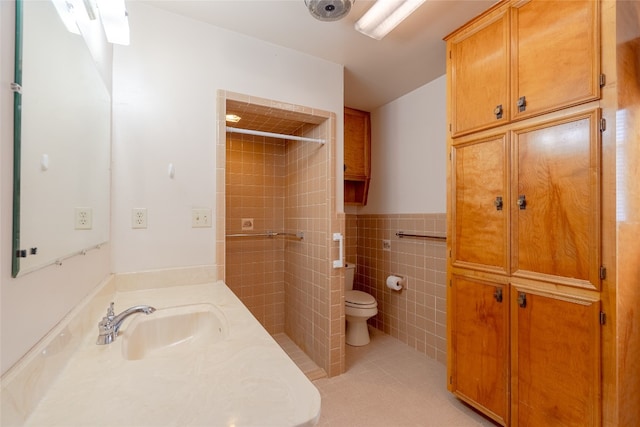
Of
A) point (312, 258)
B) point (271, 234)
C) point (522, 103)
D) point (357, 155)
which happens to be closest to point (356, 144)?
point (357, 155)

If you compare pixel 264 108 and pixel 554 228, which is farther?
pixel 264 108

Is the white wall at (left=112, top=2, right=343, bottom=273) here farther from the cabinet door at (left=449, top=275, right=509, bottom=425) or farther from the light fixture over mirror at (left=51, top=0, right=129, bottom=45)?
the cabinet door at (left=449, top=275, right=509, bottom=425)

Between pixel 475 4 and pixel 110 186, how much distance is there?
85.8 inches

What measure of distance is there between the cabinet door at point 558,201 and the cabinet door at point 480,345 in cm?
25

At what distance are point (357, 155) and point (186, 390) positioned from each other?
9.17ft

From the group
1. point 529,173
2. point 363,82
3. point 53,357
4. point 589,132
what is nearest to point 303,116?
point 363,82

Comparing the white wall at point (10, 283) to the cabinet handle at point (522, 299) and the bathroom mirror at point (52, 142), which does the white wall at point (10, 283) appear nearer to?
the bathroom mirror at point (52, 142)

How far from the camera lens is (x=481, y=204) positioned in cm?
161

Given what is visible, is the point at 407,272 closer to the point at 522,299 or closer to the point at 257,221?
the point at 522,299

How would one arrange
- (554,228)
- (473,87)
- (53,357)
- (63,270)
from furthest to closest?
→ (473,87)
(554,228)
(63,270)
(53,357)

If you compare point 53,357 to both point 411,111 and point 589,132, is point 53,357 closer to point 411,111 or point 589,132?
point 589,132

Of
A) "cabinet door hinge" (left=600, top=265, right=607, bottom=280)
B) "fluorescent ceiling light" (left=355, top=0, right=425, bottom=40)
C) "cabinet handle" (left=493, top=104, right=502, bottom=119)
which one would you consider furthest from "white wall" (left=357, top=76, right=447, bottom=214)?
"cabinet door hinge" (left=600, top=265, right=607, bottom=280)

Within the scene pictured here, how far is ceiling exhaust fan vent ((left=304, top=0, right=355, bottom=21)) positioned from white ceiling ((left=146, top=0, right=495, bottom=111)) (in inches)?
7.2

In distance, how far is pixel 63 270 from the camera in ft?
2.90
